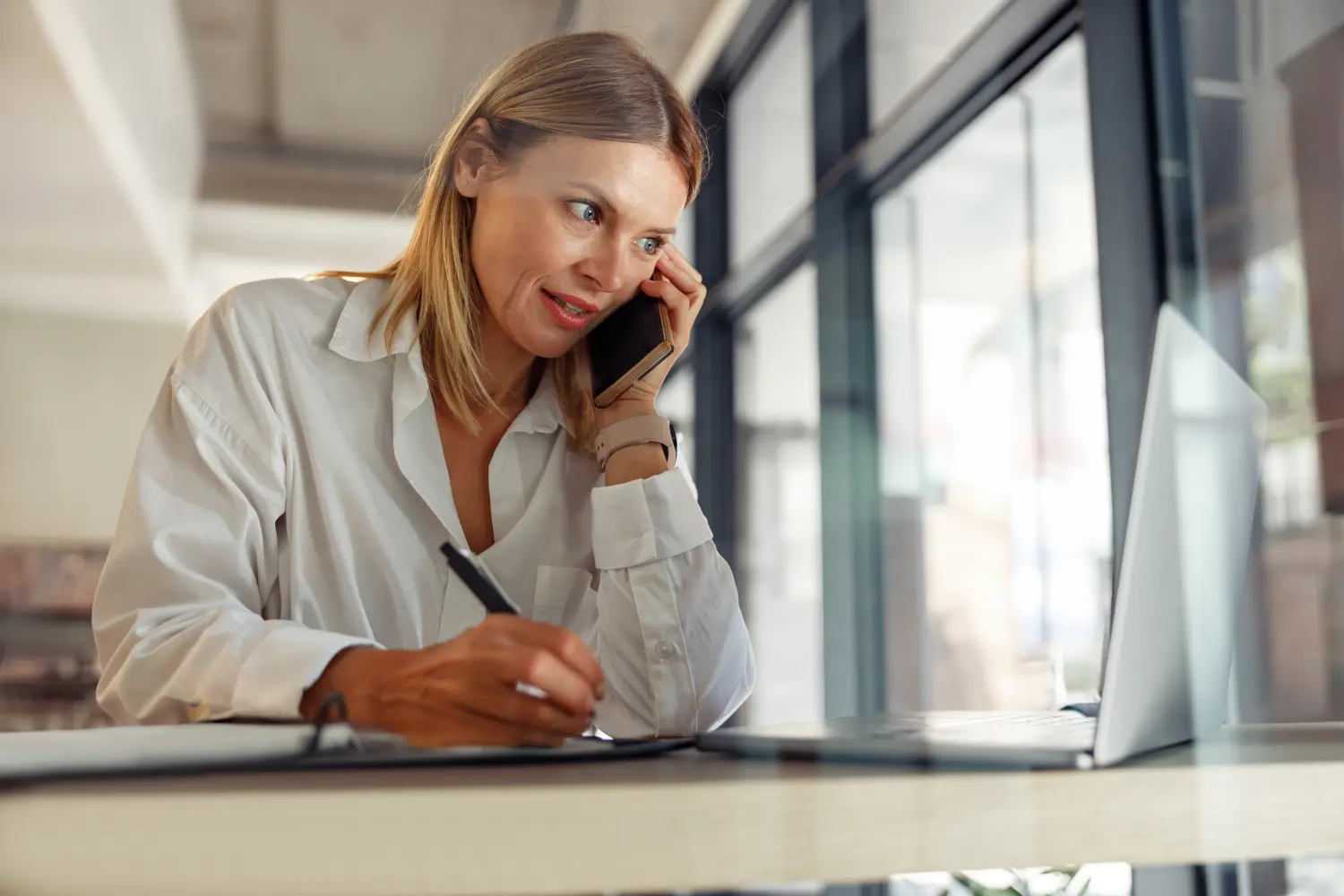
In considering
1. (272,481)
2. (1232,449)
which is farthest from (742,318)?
(1232,449)

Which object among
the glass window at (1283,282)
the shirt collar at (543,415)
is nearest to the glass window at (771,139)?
the glass window at (1283,282)

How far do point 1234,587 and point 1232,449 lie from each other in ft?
0.24

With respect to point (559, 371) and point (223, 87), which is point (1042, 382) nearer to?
point (559, 371)

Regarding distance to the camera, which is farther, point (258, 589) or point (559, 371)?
point (559, 371)

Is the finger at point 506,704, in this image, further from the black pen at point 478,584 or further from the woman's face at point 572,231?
the woman's face at point 572,231

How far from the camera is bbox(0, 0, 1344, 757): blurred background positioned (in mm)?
1063

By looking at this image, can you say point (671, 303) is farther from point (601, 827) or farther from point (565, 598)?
point (601, 827)

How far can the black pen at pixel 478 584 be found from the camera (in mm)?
485

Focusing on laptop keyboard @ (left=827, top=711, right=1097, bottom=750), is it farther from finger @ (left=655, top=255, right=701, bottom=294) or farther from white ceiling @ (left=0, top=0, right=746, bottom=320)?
white ceiling @ (left=0, top=0, right=746, bottom=320)

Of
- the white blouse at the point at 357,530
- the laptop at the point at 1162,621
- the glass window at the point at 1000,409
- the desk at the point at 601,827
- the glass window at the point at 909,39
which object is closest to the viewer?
the desk at the point at 601,827

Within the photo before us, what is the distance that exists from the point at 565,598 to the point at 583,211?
0.32 metres

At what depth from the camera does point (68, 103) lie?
82.4 inches

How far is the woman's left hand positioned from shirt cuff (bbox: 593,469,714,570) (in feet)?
0.39

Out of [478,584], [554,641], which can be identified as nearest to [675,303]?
[478,584]
